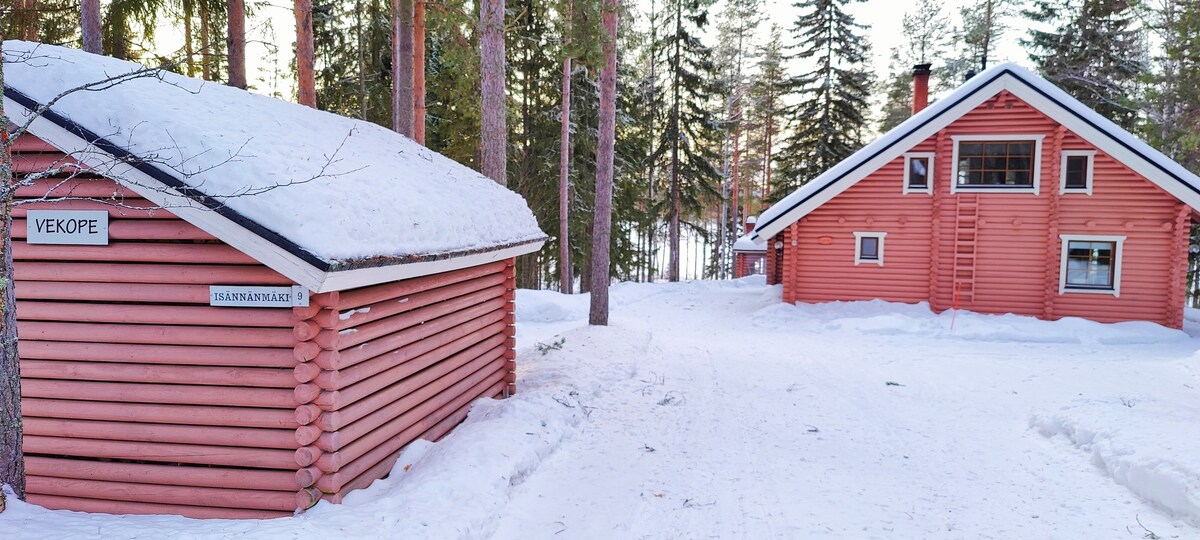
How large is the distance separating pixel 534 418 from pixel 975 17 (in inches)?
1242

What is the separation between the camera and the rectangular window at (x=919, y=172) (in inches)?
675

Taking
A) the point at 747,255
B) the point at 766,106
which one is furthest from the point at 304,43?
the point at 747,255

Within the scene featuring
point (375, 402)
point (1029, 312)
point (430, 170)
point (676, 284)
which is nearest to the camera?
point (375, 402)

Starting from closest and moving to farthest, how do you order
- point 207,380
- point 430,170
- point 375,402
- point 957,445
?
point 207,380 < point 375,402 < point 957,445 < point 430,170

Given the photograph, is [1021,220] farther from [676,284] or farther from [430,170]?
[430,170]

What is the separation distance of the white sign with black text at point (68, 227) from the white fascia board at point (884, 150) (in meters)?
15.6

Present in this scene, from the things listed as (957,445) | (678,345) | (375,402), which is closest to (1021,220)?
(678,345)

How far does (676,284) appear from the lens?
2778 cm

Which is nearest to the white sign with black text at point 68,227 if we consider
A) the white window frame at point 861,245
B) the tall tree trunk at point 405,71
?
the tall tree trunk at point 405,71

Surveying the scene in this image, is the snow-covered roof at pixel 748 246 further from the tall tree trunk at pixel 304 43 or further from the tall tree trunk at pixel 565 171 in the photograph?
the tall tree trunk at pixel 304 43

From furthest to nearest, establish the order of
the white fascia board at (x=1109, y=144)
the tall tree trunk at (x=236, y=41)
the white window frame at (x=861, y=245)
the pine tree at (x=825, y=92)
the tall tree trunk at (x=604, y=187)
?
the pine tree at (x=825, y=92), the white window frame at (x=861, y=245), the white fascia board at (x=1109, y=144), the tall tree trunk at (x=604, y=187), the tall tree trunk at (x=236, y=41)

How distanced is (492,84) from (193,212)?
792 cm

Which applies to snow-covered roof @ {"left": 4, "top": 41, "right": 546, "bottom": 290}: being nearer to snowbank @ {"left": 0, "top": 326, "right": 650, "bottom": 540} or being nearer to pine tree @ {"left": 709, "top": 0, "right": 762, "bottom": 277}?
snowbank @ {"left": 0, "top": 326, "right": 650, "bottom": 540}

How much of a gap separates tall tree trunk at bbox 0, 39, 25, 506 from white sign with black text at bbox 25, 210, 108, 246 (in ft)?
2.20
